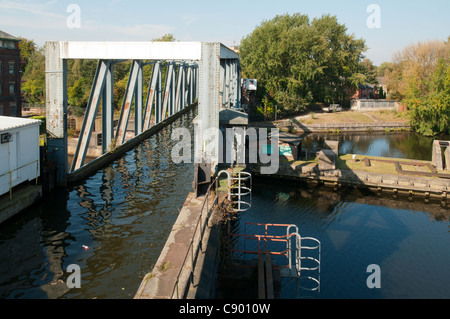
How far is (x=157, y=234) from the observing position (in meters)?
14.7

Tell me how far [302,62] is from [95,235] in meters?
49.0

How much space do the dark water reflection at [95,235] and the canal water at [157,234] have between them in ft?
0.11

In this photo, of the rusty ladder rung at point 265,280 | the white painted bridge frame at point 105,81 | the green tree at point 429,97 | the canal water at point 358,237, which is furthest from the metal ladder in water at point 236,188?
the green tree at point 429,97

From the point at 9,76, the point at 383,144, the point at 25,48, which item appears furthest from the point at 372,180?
the point at 25,48

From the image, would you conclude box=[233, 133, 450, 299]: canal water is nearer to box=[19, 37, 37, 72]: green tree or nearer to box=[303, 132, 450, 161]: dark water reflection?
box=[303, 132, 450, 161]: dark water reflection

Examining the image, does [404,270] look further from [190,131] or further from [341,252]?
[190,131]

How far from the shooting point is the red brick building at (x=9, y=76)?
138 feet

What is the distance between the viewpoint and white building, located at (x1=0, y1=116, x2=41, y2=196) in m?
15.9

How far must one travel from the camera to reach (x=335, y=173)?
2783 cm

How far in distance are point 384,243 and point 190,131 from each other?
79.8 ft

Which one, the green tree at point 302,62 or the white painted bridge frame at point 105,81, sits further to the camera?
the green tree at point 302,62

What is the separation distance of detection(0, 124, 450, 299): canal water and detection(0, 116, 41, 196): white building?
147 centimetres

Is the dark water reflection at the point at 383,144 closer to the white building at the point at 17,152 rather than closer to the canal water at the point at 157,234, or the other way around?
the canal water at the point at 157,234
